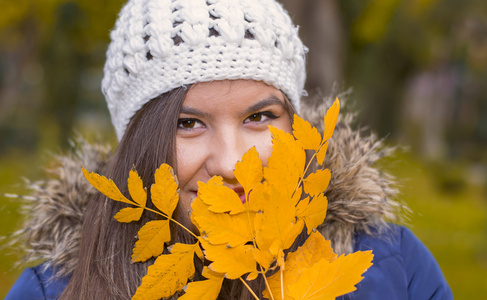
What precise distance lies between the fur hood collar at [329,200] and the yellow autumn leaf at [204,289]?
655mm

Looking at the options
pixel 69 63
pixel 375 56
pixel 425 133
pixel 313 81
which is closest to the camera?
pixel 313 81

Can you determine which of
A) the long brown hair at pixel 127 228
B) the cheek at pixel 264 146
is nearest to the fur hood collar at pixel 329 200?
the long brown hair at pixel 127 228

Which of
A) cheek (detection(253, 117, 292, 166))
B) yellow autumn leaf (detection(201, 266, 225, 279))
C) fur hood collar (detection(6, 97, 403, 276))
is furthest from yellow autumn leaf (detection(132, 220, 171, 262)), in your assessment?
fur hood collar (detection(6, 97, 403, 276))

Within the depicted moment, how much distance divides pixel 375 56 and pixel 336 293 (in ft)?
53.4

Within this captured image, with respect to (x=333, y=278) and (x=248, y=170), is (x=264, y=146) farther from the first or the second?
(x=333, y=278)

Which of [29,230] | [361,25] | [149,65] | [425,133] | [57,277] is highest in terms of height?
[361,25]

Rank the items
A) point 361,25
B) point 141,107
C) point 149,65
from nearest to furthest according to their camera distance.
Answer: point 149,65 → point 141,107 → point 361,25

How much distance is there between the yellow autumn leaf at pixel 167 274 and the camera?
129 cm

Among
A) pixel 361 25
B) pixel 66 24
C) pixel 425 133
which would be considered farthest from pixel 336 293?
pixel 425 133

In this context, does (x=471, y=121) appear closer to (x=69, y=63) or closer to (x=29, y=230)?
(x=69, y=63)

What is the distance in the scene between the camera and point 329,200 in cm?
186

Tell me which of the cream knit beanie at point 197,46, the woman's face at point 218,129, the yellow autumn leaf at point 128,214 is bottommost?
the yellow autumn leaf at point 128,214

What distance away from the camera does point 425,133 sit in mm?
22312

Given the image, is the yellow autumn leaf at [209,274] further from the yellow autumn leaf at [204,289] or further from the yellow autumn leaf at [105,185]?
the yellow autumn leaf at [105,185]
